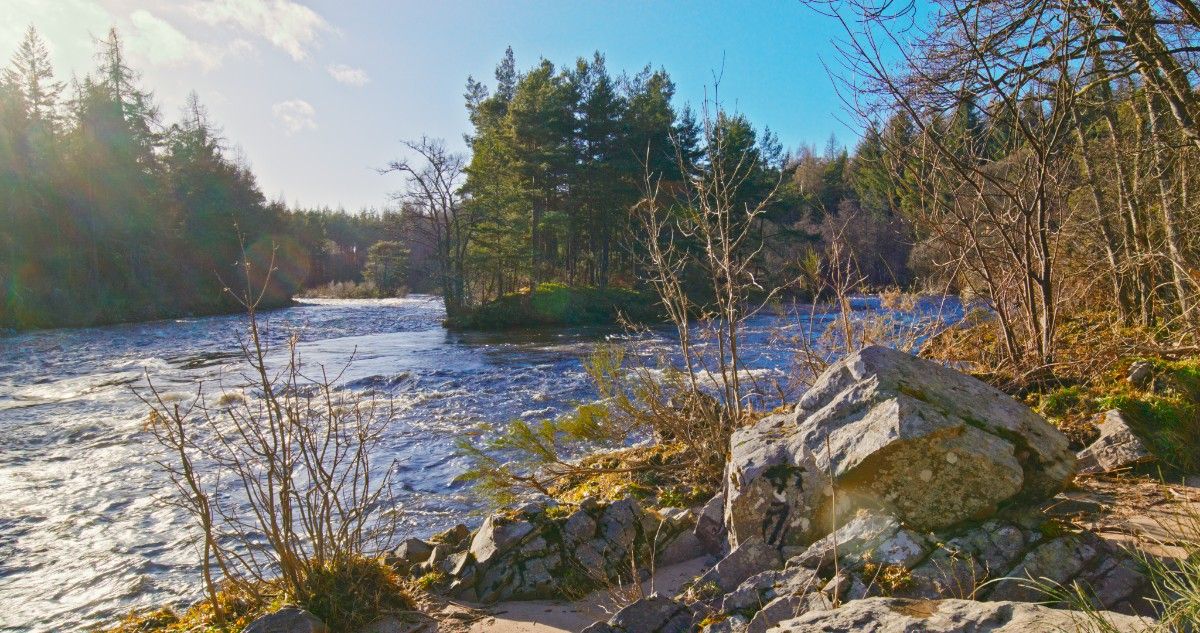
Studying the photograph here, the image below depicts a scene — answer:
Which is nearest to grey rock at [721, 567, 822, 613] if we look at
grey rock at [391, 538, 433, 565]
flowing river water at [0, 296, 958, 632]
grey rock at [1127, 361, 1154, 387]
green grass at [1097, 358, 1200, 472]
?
grey rock at [391, 538, 433, 565]

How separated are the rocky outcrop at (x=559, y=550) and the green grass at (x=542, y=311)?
18689 mm

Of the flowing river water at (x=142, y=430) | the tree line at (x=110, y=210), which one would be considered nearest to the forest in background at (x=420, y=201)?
the tree line at (x=110, y=210)

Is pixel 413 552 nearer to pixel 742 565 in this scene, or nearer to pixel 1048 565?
pixel 742 565

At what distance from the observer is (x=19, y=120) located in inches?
1173

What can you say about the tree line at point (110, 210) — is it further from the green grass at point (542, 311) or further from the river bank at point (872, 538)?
the river bank at point (872, 538)

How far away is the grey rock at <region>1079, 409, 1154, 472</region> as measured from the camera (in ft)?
13.1

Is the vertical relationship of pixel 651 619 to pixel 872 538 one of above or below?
below

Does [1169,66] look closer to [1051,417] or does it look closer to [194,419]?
[1051,417]

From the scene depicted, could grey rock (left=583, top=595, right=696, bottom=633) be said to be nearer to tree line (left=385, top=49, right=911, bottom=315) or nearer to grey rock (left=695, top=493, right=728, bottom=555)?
grey rock (left=695, top=493, right=728, bottom=555)

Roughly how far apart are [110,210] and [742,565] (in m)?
38.1

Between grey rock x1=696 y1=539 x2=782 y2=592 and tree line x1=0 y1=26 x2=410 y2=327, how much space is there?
22110 millimetres

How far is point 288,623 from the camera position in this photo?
129 inches

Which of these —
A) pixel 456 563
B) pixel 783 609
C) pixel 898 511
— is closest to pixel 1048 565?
pixel 898 511

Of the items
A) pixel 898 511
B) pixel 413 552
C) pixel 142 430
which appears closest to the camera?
pixel 898 511
